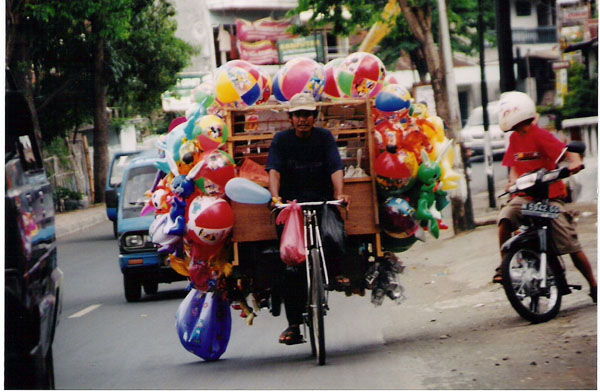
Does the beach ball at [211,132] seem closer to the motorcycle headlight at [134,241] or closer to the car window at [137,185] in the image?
the motorcycle headlight at [134,241]

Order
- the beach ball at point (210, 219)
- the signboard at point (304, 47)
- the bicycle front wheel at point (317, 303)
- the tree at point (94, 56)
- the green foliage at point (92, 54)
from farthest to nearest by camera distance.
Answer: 1. the signboard at point (304, 47)
2. the green foliage at point (92, 54)
3. the tree at point (94, 56)
4. the beach ball at point (210, 219)
5. the bicycle front wheel at point (317, 303)

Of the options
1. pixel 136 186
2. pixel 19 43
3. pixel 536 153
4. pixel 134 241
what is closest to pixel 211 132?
pixel 536 153

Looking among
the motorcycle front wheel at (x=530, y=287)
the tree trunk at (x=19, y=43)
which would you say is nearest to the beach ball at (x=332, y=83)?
the motorcycle front wheel at (x=530, y=287)

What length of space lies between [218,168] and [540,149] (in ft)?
7.91

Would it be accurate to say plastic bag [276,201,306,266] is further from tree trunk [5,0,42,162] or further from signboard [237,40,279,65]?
signboard [237,40,279,65]

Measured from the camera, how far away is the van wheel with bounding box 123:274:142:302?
13078 mm

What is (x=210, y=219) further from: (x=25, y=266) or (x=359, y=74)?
(x=25, y=266)

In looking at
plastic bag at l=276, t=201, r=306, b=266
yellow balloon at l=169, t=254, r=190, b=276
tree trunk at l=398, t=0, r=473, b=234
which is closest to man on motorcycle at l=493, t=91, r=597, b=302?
plastic bag at l=276, t=201, r=306, b=266

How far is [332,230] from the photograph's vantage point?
760cm

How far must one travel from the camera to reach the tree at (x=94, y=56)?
18.2 m

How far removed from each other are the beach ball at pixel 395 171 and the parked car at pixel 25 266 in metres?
2.62

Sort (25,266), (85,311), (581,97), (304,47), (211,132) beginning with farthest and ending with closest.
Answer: (304,47) < (581,97) < (85,311) < (211,132) < (25,266)

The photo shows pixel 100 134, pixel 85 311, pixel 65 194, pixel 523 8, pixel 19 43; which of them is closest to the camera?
pixel 523 8

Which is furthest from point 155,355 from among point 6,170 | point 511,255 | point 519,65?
point 519,65
